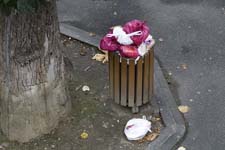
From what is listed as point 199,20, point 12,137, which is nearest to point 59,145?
point 12,137

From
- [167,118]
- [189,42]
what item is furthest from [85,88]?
[189,42]

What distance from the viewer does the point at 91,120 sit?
5.06 metres

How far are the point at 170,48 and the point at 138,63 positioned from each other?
1.55m

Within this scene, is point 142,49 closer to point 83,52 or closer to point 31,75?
point 31,75

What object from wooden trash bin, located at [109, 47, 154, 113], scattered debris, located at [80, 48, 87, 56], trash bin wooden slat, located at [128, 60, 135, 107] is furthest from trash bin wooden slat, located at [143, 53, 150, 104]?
scattered debris, located at [80, 48, 87, 56]

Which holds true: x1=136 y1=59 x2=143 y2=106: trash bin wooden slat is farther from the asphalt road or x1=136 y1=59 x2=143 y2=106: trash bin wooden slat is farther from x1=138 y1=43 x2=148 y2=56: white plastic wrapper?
the asphalt road

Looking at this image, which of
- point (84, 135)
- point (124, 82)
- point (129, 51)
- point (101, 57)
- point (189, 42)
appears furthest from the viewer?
point (189, 42)

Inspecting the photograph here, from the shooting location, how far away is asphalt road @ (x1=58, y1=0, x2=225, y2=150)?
5152 mm

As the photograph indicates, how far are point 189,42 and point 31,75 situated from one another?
234 centimetres

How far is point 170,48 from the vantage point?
6.15m

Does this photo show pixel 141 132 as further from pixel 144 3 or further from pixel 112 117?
pixel 144 3

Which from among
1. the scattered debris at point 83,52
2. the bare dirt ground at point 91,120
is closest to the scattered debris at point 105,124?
the bare dirt ground at point 91,120

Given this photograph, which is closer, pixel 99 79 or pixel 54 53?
pixel 54 53

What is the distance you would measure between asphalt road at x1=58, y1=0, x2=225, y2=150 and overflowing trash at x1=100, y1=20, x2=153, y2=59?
36.7 inches
